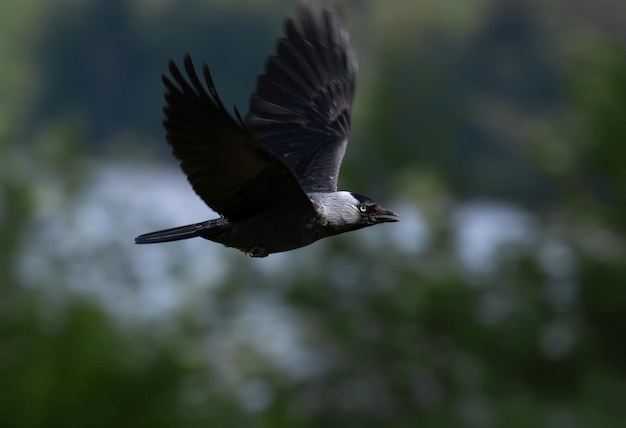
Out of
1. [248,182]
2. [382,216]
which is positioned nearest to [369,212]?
[382,216]

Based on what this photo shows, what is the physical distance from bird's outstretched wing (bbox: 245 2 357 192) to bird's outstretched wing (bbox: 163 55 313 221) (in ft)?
5.22

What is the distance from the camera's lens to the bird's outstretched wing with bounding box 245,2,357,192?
845cm

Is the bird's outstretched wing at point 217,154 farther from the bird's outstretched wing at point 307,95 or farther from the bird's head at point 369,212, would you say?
the bird's outstretched wing at point 307,95

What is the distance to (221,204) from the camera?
6.68m

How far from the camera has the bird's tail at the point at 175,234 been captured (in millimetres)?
6668

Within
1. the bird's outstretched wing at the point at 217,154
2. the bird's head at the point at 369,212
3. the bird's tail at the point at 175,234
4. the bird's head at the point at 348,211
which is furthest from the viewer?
the bird's head at the point at 369,212

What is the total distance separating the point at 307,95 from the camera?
8.97m

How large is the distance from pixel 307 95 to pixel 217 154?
2712 millimetres

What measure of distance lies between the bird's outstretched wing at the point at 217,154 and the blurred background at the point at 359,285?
19.2m

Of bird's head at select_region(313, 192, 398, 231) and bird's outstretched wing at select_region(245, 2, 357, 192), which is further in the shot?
bird's outstretched wing at select_region(245, 2, 357, 192)

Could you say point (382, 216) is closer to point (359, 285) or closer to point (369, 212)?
point (369, 212)

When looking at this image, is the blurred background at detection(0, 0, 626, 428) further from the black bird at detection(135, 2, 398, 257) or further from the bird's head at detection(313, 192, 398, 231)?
the bird's head at detection(313, 192, 398, 231)

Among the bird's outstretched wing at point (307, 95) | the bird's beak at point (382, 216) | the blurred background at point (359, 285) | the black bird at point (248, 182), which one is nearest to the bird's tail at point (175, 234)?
the black bird at point (248, 182)

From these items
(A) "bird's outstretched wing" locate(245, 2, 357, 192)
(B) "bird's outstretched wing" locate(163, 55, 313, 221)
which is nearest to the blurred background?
(A) "bird's outstretched wing" locate(245, 2, 357, 192)
